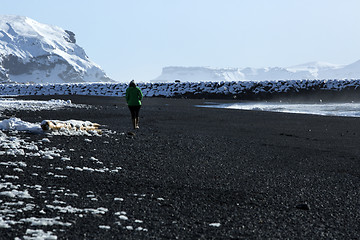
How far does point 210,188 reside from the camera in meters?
7.60

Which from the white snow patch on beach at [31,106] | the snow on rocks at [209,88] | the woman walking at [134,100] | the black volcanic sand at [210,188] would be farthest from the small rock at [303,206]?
the snow on rocks at [209,88]

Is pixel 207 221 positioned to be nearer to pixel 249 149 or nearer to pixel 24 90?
pixel 249 149

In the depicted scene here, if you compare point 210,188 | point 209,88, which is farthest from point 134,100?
point 209,88

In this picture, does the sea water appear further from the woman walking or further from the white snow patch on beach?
the woman walking

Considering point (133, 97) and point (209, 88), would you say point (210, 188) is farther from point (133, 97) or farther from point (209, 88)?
point (209, 88)

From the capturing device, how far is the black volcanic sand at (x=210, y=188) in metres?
5.51

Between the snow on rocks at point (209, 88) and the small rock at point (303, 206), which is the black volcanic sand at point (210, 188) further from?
the snow on rocks at point (209, 88)

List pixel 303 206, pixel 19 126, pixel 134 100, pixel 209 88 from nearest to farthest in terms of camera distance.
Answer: pixel 303 206 < pixel 19 126 < pixel 134 100 < pixel 209 88

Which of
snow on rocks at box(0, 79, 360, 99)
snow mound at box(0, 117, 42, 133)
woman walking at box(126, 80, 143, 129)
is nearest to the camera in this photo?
snow mound at box(0, 117, 42, 133)

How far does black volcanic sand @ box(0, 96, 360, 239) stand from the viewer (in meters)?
5.51

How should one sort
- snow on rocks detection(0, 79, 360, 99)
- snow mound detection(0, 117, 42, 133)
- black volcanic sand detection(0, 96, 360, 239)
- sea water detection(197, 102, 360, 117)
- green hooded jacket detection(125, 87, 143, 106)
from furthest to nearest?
snow on rocks detection(0, 79, 360, 99)
sea water detection(197, 102, 360, 117)
green hooded jacket detection(125, 87, 143, 106)
snow mound detection(0, 117, 42, 133)
black volcanic sand detection(0, 96, 360, 239)

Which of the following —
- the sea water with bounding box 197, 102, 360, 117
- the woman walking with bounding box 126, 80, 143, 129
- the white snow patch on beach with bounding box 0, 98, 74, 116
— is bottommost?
the sea water with bounding box 197, 102, 360, 117

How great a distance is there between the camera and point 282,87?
61.6 m

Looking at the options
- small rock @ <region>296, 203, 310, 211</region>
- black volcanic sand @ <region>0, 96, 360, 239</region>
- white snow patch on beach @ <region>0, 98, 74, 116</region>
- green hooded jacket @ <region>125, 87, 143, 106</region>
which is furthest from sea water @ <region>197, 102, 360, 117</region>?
small rock @ <region>296, 203, 310, 211</region>
